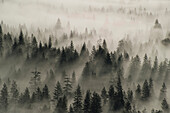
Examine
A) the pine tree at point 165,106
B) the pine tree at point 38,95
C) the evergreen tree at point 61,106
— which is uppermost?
the pine tree at point 38,95

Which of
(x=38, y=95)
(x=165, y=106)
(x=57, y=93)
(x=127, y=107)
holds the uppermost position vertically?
(x=57, y=93)

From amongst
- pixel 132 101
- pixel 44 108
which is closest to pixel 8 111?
pixel 44 108

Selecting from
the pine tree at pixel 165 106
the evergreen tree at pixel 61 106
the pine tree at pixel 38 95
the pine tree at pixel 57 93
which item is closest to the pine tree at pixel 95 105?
the evergreen tree at pixel 61 106

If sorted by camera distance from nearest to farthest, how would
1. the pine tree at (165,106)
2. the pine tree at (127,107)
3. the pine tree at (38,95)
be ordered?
1. the pine tree at (127,107)
2. the pine tree at (38,95)
3. the pine tree at (165,106)

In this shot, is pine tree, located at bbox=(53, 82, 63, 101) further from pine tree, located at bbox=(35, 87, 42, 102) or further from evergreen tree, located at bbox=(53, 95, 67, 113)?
evergreen tree, located at bbox=(53, 95, 67, 113)

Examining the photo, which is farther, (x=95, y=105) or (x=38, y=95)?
(x=38, y=95)

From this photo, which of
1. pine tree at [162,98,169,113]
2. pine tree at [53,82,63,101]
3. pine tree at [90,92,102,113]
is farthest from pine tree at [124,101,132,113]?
pine tree at [53,82,63,101]

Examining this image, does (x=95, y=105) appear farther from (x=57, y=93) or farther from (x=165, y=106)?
(x=165, y=106)

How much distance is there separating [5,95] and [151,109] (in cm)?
10928

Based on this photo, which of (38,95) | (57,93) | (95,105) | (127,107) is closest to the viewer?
(95,105)

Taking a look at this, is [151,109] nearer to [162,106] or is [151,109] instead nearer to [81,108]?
[162,106]

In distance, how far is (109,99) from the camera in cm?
18712

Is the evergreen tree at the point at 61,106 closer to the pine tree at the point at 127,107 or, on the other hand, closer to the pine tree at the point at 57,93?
the pine tree at the point at 57,93

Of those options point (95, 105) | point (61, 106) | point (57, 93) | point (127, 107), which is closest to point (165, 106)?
point (127, 107)
